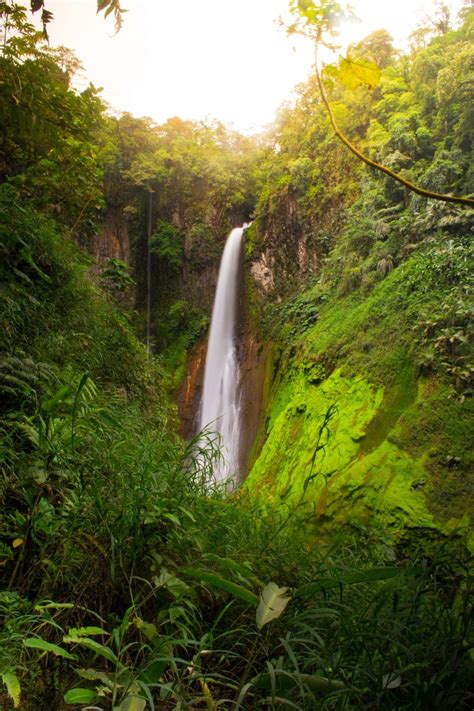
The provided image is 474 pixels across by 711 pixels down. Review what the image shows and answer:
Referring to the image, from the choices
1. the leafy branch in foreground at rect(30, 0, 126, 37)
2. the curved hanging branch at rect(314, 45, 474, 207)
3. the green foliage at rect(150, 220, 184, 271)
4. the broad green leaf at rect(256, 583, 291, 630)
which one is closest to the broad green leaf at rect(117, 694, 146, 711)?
the broad green leaf at rect(256, 583, 291, 630)

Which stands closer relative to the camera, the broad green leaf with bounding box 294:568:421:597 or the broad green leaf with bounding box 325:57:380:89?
the broad green leaf with bounding box 294:568:421:597

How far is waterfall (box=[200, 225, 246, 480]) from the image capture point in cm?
1264

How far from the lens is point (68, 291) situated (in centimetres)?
511

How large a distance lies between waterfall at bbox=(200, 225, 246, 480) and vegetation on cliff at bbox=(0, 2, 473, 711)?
5.02ft

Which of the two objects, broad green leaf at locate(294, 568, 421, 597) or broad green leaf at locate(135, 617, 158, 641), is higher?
broad green leaf at locate(294, 568, 421, 597)

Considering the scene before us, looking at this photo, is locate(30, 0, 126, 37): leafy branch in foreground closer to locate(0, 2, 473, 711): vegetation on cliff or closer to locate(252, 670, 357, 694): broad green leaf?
locate(0, 2, 473, 711): vegetation on cliff

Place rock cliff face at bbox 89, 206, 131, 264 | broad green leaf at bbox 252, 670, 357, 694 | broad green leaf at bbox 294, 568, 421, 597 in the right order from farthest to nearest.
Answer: rock cliff face at bbox 89, 206, 131, 264 → broad green leaf at bbox 294, 568, 421, 597 → broad green leaf at bbox 252, 670, 357, 694

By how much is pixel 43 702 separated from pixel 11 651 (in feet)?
0.62

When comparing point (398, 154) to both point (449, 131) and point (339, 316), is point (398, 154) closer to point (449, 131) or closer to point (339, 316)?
point (449, 131)

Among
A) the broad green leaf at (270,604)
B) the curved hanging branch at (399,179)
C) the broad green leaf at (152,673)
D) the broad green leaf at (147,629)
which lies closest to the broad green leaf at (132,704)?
the broad green leaf at (152,673)

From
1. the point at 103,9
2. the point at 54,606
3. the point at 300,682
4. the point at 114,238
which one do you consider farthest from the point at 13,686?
the point at 114,238

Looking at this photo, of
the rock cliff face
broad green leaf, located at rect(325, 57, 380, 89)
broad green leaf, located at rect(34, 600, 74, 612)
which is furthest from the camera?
the rock cliff face

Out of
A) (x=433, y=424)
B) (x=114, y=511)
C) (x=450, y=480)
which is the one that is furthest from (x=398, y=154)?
(x=114, y=511)

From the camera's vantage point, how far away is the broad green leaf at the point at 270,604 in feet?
4.59
